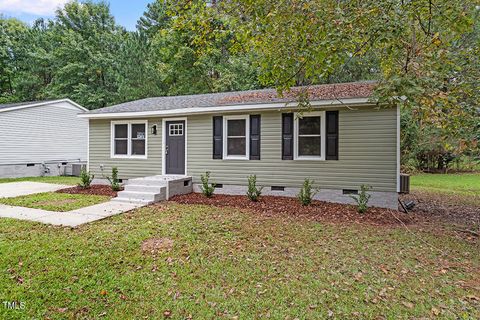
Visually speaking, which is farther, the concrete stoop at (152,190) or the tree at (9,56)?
the tree at (9,56)

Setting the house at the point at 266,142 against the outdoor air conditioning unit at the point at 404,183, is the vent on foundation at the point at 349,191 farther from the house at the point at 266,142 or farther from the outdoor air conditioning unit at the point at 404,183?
the outdoor air conditioning unit at the point at 404,183

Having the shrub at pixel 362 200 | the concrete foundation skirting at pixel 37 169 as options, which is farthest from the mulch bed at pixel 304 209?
the concrete foundation skirting at pixel 37 169

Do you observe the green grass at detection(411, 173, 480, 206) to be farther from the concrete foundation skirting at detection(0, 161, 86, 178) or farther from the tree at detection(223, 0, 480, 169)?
the concrete foundation skirting at detection(0, 161, 86, 178)

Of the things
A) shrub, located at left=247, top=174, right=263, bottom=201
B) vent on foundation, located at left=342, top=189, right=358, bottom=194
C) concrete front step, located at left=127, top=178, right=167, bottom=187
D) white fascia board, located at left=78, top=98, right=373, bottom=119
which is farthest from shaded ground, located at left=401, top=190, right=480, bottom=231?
concrete front step, located at left=127, top=178, right=167, bottom=187

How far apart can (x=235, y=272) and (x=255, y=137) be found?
18.8 feet

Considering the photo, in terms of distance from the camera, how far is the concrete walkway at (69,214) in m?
6.22

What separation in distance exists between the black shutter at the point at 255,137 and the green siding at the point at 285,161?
160mm

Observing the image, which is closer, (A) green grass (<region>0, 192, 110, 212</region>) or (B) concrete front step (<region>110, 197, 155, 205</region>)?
(A) green grass (<region>0, 192, 110, 212</region>)

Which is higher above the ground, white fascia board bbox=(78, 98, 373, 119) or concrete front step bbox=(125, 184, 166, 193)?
white fascia board bbox=(78, 98, 373, 119)

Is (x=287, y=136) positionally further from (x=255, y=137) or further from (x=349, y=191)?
(x=349, y=191)

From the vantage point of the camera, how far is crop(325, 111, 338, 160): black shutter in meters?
8.38

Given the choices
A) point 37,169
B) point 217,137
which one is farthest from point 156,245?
point 37,169

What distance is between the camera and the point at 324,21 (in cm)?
510

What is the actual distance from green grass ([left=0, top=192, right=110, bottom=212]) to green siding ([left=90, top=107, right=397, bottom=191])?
2.07 metres
